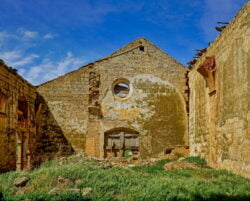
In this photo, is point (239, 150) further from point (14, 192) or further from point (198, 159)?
point (14, 192)

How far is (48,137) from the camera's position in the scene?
14.4m

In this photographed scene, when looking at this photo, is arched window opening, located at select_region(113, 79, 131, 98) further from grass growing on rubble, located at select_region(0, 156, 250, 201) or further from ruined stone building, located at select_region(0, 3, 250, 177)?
grass growing on rubble, located at select_region(0, 156, 250, 201)

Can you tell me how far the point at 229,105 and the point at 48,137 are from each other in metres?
8.23

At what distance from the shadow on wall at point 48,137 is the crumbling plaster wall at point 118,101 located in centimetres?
10

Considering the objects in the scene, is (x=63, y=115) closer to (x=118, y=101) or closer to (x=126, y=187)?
(x=118, y=101)

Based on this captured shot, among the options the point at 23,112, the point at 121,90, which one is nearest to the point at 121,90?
the point at 121,90

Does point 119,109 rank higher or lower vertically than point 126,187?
higher

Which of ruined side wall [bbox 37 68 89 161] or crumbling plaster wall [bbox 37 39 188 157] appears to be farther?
crumbling plaster wall [bbox 37 39 188 157]

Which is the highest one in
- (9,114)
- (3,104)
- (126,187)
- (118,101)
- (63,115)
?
(118,101)

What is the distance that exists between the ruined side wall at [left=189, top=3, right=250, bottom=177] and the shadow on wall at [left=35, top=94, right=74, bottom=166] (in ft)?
19.7

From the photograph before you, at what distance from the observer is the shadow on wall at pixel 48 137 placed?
47.0ft

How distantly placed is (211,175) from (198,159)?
3185 millimetres

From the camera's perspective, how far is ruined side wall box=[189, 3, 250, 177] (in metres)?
8.68

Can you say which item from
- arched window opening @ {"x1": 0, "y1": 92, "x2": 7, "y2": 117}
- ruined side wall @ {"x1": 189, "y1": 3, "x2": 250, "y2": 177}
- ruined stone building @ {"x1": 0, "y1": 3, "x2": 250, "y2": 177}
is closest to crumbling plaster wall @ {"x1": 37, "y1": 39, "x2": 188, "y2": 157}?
ruined stone building @ {"x1": 0, "y1": 3, "x2": 250, "y2": 177}
